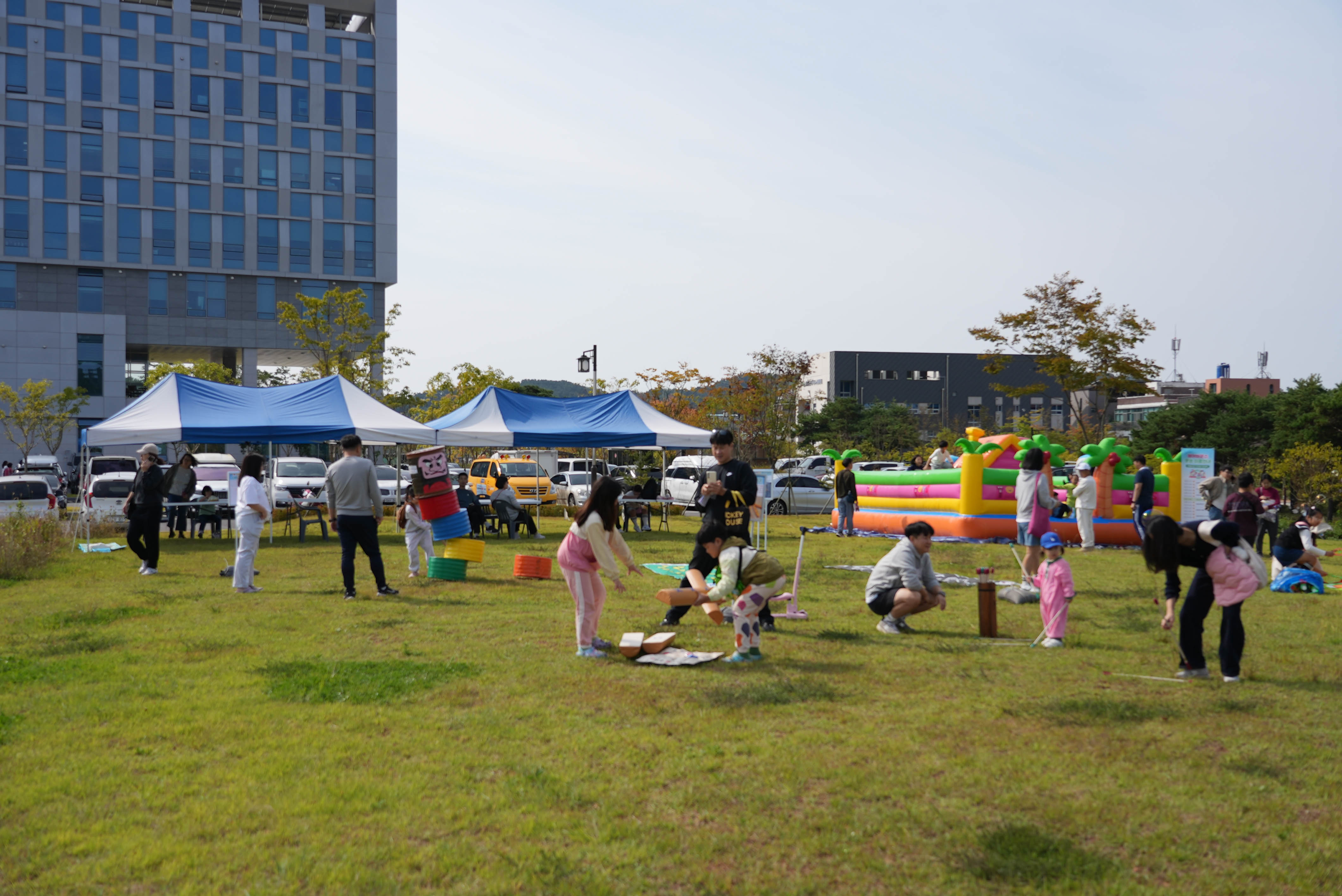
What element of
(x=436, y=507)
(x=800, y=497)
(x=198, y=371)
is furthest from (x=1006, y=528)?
(x=198, y=371)

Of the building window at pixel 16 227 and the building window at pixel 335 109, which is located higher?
the building window at pixel 335 109

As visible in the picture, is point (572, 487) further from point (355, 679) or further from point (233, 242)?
point (233, 242)

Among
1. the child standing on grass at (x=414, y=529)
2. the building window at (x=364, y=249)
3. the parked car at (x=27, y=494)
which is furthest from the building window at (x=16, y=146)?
the child standing on grass at (x=414, y=529)

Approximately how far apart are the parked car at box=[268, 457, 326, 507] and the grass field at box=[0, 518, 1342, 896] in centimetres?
1513

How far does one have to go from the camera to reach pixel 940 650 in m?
8.03

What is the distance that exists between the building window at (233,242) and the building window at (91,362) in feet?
26.0

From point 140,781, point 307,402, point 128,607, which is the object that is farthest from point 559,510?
point 140,781

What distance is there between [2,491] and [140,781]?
718 inches

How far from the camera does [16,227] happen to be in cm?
5300

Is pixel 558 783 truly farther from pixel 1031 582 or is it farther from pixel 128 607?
pixel 1031 582

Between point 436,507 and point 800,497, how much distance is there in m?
17.5

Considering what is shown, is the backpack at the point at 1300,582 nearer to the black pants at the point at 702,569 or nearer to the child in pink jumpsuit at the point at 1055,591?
the child in pink jumpsuit at the point at 1055,591

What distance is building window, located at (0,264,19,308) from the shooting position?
173ft

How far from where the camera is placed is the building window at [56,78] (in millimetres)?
53688
